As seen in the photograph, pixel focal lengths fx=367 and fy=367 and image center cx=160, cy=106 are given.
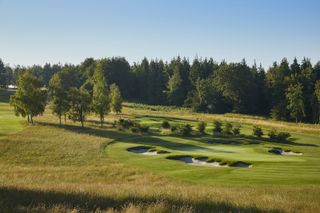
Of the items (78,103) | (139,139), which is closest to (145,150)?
(139,139)

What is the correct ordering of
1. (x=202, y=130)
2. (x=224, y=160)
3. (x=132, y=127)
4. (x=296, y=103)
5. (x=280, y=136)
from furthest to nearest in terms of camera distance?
(x=296, y=103) < (x=202, y=130) < (x=132, y=127) < (x=280, y=136) < (x=224, y=160)

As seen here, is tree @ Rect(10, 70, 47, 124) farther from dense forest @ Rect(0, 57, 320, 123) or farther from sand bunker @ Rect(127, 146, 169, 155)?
sand bunker @ Rect(127, 146, 169, 155)

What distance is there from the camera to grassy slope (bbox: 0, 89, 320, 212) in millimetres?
10906

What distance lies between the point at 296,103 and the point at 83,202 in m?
109

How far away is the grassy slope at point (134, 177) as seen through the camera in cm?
1091

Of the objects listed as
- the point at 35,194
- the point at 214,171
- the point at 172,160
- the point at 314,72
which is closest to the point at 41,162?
the point at 172,160

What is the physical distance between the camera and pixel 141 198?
12.0 m

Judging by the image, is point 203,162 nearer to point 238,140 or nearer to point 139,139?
point 139,139

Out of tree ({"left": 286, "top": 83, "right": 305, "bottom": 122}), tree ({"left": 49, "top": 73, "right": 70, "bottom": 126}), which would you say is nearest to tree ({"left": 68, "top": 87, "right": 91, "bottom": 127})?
tree ({"left": 49, "top": 73, "right": 70, "bottom": 126})

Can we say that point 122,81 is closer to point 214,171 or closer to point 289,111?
point 289,111

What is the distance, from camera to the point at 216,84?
5330 inches

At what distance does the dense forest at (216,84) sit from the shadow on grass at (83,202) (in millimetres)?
60111

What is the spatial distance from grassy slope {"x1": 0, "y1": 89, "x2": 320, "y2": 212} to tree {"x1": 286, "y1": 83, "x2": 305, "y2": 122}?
184 ft

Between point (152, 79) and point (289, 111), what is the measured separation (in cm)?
6456
